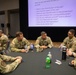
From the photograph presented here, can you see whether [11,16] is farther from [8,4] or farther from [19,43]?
[19,43]

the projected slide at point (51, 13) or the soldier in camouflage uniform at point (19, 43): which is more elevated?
the projected slide at point (51, 13)

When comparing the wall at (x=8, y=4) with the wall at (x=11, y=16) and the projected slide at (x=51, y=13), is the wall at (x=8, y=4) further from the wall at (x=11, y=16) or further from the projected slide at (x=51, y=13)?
the projected slide at (x=51, y=13)

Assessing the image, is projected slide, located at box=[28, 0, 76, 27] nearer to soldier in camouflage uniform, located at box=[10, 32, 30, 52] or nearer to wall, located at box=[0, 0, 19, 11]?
wall, located at box=[0, 0, 19, 11]

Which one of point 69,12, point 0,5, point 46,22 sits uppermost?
point 0,5

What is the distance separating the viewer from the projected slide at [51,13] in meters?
6.14

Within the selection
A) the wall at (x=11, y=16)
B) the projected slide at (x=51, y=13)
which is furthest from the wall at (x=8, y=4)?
the projected slide at (x=51, y=13)

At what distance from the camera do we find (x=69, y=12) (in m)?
6.16

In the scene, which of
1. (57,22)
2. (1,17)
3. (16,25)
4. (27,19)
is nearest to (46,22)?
(57,22)

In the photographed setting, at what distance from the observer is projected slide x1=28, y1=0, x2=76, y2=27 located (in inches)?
242

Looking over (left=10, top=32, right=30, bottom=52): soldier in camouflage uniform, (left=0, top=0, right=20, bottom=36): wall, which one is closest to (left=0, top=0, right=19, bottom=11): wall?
(left=0, top=0, right=20, bottom=36): wall

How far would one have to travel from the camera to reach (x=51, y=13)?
21.4 feet

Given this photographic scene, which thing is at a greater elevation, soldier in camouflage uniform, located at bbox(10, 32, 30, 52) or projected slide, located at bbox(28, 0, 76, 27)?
projected slide, located at bbox(28, 0, 76, 27)

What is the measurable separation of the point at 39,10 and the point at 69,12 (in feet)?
4.42

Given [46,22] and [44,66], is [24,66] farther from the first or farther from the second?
[46,22]
